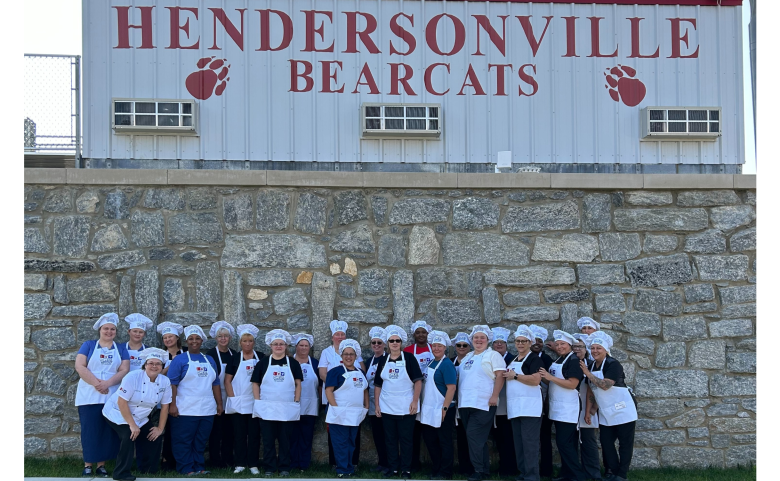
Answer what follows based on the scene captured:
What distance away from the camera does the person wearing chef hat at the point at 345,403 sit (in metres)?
7.59

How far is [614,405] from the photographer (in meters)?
7.50

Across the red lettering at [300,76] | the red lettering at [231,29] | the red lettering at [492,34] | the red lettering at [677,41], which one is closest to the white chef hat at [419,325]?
the red lettering at [300,76]

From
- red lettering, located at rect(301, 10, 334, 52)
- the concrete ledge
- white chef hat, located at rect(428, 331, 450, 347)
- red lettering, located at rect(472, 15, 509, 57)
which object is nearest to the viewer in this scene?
white chef hat, located at rect(428, 331, 450, 347)

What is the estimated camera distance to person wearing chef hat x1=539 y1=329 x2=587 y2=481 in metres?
7.42

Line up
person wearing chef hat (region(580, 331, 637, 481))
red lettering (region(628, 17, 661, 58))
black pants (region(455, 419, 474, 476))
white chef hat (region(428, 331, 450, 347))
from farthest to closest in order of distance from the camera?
red lettering (region(628, 17, 661, 58)) < black pants (region(455, 419, 474, 476)) < white chef hat (region(428, 331, 450, 347)) < person wearing chef hat (region(580, 331, 637, 481))

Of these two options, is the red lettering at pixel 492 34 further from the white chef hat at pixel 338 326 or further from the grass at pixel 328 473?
the grass at pixel 328 473

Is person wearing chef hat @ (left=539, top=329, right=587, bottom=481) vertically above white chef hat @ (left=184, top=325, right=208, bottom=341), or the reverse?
white chef hat @ (left=184, top=325, right=208, bottom=341)

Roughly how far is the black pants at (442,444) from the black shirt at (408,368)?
0.50 metres

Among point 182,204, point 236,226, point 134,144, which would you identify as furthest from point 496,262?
point 134,144

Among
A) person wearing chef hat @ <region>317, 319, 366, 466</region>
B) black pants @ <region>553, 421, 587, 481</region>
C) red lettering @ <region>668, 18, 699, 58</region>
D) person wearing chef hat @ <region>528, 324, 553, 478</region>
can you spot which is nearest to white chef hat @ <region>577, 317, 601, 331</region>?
person wearing chef hat @ <region>528, 324, 553, 478</region>

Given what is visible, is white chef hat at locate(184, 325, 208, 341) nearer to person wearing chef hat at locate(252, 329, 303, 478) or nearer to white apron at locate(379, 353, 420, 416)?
person wearing chef hat at locate(252, 329, 303, 478)

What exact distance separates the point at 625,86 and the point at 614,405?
4.14m

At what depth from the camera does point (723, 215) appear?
28.2 feet

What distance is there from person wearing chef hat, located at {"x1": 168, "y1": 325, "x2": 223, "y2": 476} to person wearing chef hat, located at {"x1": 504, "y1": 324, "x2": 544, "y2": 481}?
9.68ft
